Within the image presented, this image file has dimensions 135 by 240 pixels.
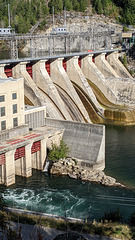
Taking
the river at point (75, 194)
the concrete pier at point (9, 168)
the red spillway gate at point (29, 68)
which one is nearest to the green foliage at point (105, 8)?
the red spillway gate at point (29, 68)

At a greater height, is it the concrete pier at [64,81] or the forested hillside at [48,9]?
the forested hillside at [48,9]

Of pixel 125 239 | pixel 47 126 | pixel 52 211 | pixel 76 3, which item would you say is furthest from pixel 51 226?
pixel 76 3

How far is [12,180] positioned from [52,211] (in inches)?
269

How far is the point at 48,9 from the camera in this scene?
115m

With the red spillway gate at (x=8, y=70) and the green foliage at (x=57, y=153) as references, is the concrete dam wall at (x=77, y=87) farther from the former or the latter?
the green foliage at (x=57, y=153)

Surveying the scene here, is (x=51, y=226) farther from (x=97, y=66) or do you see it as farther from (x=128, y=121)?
(x=97, y=66)

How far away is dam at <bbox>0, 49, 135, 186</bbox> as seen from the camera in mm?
37125

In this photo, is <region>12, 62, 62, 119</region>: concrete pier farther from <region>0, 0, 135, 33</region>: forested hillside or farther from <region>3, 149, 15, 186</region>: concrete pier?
<region>0, 0, 135, 33</region>: forested hillside

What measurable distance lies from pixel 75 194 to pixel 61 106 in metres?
19.9

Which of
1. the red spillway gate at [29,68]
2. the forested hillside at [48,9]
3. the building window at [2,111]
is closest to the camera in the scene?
the building window at [2,111]

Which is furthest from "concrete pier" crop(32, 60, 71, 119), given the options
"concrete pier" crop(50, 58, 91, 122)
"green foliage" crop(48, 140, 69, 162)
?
"green foliage" crop(48, 140, 69, 162)

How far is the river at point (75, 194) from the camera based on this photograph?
3040 centimetres

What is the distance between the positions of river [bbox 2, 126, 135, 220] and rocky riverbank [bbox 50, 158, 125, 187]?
63 cm

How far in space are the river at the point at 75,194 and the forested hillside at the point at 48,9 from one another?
250ft
